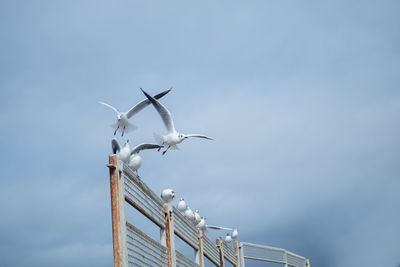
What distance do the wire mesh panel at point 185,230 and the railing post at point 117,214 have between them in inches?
116

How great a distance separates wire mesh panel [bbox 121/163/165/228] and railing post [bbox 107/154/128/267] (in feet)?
0.96

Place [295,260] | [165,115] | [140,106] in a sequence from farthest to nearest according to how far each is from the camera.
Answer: [295,260] → [140,106] → [165,115]

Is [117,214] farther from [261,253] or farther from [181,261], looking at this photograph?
[261,253]

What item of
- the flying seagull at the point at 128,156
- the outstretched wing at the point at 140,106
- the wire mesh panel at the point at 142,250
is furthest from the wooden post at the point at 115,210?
the outstretched wing at the point at 140,106

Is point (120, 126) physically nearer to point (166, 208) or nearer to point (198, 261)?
point (198, 261)

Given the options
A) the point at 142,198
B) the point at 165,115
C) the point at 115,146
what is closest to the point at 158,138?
the point at 165,115

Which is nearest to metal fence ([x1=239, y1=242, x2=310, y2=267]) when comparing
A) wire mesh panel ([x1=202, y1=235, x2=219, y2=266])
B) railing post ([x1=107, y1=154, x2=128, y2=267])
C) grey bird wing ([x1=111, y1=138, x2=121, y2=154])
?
wire mesh panel ([x1=202, y1=235, x2=219, y2=266])

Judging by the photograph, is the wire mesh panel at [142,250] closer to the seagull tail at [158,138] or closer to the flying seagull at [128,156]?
the flying seagull at [128,156]

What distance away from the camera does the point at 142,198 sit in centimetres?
691

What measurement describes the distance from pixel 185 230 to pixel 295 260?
8272 mm

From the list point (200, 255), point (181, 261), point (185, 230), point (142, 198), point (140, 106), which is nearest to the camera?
point (142, 198)

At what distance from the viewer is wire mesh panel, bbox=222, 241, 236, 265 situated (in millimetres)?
13772

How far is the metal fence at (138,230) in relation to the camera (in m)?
5.72

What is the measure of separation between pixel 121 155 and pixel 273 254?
877 centimetres
